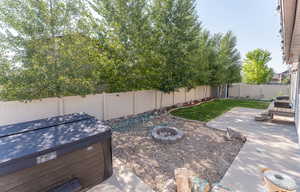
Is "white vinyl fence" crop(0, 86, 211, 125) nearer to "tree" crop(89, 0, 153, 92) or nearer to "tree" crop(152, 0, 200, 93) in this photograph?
"tree" crop(89, 0, 153, 92)

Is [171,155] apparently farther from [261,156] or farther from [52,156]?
[52,156]

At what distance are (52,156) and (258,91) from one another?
63.9 ft

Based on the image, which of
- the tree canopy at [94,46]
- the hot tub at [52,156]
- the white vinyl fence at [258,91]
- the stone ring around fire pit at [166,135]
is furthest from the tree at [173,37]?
the white vinyl fence at [258,91]

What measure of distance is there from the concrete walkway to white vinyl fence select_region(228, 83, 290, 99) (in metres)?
11.6

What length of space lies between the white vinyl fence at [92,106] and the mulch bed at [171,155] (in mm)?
1594

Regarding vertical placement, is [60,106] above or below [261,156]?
above

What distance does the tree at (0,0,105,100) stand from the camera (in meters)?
4.23

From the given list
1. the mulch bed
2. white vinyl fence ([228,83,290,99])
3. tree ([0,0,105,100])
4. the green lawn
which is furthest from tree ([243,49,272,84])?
tree ([0,0,105,100])

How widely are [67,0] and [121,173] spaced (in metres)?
5.64

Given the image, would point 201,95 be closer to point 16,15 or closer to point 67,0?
point 67,0

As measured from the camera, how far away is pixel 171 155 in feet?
12.6

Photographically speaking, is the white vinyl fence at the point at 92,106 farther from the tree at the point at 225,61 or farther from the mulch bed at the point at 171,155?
the tree at the point at 225,61

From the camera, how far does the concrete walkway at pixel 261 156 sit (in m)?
2.77

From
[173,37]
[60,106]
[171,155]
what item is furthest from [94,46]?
[171,155]
